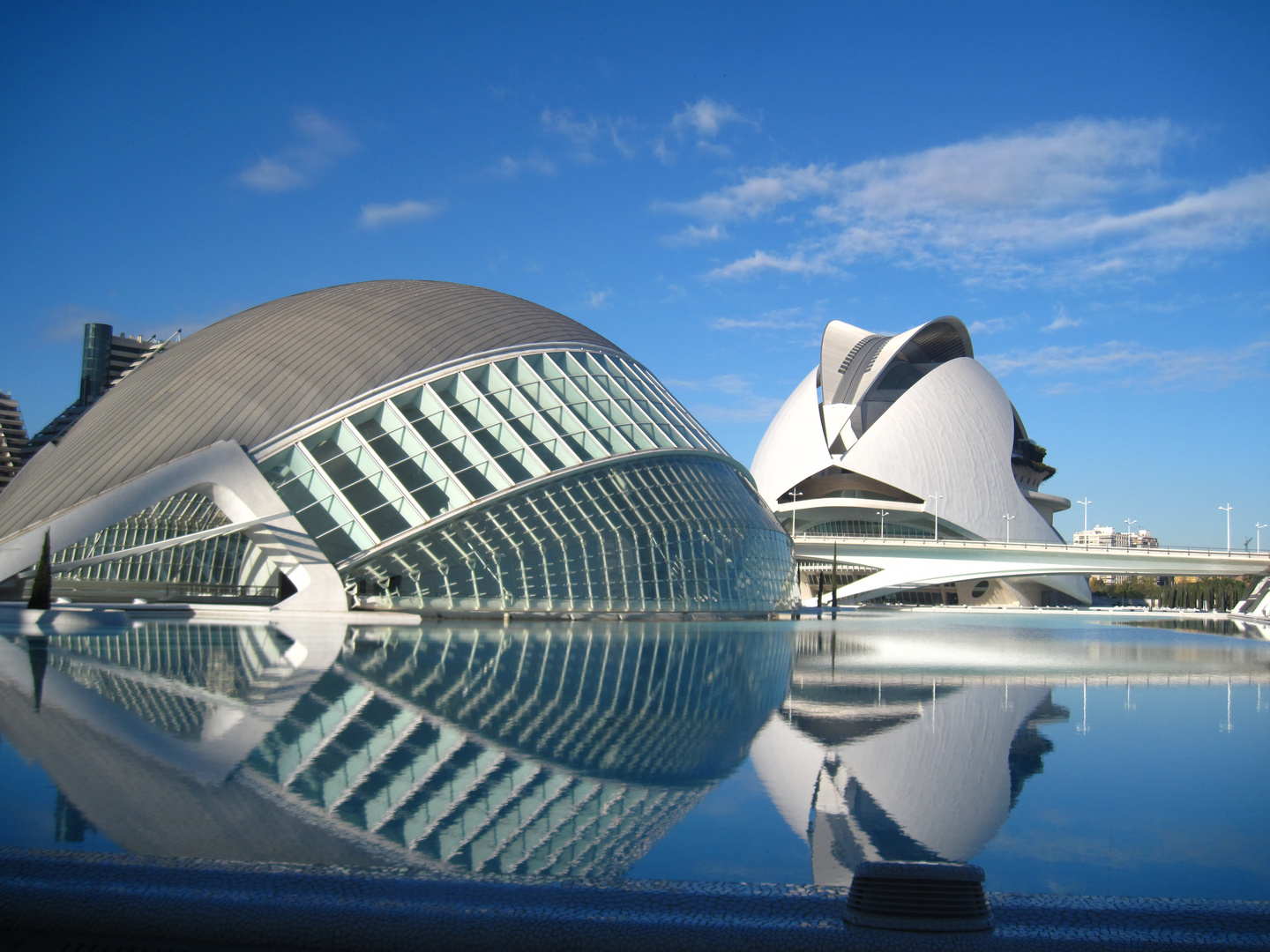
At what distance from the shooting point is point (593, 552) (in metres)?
26.2

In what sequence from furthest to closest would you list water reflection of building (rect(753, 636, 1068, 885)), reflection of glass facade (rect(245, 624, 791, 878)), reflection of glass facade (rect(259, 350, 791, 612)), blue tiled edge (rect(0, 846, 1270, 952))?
reflection of glass facade (rect(259, 350, 791, 612)), water reflection of building (rect(753, 636, 1068, 885)), reflection of glass facade (rect(245, 624, 791, 878)), blue tiled edge (rect(0, 846, 1270, 952))

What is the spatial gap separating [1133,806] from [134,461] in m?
23.1

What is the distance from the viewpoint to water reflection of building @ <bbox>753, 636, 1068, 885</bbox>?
518 cm

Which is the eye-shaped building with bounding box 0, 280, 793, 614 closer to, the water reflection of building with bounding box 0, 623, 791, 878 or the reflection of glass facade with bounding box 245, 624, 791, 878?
the water reflection of building with bounding box 0, 623, 791, 878

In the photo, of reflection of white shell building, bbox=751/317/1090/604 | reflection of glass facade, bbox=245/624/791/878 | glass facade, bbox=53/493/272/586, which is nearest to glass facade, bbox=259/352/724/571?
glass facade, bbox=53/493/272/586

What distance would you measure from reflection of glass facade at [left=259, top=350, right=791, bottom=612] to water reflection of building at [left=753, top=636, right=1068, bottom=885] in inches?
550

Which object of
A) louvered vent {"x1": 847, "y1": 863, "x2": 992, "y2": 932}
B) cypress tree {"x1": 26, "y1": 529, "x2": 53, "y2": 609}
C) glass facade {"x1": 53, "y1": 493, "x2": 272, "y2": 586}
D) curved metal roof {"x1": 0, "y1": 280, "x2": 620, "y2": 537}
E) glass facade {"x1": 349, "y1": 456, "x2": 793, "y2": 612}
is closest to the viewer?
louvered vent {"x1": 847, "y1": 863, "x2": 992, "y2": 932}

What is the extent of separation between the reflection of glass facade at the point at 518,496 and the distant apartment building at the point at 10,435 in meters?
48.2

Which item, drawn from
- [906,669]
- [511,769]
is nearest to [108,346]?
[906,669]

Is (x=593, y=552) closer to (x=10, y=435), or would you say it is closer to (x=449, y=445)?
(x=449, y=445)

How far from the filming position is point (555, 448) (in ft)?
87.3

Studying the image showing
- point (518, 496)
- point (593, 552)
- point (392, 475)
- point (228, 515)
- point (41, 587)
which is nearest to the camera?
point (41, 587)

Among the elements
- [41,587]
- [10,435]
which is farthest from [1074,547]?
[10,435]

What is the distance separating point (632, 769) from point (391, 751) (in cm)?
177
